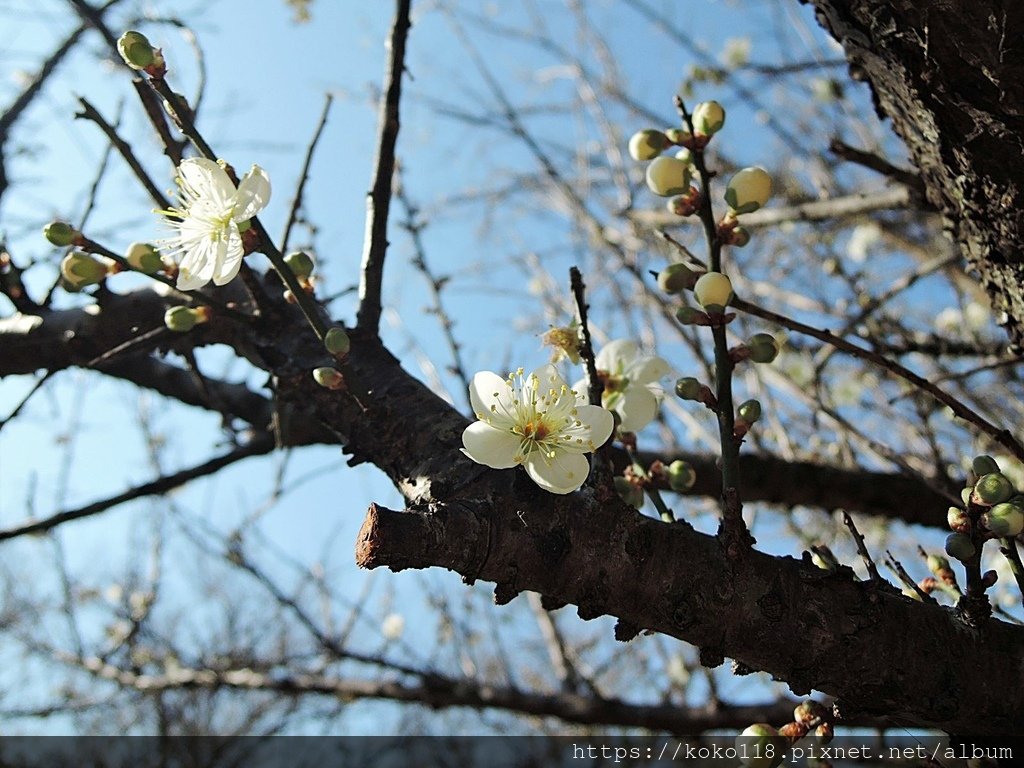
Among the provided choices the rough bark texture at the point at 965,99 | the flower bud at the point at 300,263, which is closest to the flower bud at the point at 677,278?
the rough bark texture at the point at 965,99

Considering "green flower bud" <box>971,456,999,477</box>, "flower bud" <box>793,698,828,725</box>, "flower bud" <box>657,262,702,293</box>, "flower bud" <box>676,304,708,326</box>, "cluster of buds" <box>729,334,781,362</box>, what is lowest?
"flower bud" <box>793,698,828,725</box>

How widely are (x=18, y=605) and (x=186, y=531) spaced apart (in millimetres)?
5299

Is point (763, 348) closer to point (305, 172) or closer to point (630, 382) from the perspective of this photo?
point (630, 382)

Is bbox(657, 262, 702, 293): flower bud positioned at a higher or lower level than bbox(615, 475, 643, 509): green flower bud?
higher

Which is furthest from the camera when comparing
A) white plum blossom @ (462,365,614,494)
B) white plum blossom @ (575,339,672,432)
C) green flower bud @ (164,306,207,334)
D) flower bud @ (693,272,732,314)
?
white plum blossom @ (575,339,672,432)

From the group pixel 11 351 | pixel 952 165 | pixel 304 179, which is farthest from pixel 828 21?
pixel 11 351

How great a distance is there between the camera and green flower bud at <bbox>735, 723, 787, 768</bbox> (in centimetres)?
113

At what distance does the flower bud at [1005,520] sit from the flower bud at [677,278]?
51 centimetres

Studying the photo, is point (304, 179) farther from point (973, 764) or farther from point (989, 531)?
point (973, 764)

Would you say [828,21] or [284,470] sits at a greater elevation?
[828,21]

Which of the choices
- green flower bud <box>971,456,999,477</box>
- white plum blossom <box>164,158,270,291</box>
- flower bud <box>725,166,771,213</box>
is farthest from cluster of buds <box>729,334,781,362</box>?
white plum blossom <box>164,158,270,291</box>

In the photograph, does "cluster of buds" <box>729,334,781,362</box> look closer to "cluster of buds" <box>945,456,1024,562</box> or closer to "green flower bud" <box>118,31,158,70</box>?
"cluster of buds" <box>945,456,1024,562</box>

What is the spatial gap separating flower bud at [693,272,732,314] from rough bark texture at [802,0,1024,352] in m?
0.39

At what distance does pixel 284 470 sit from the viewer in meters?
2.06
